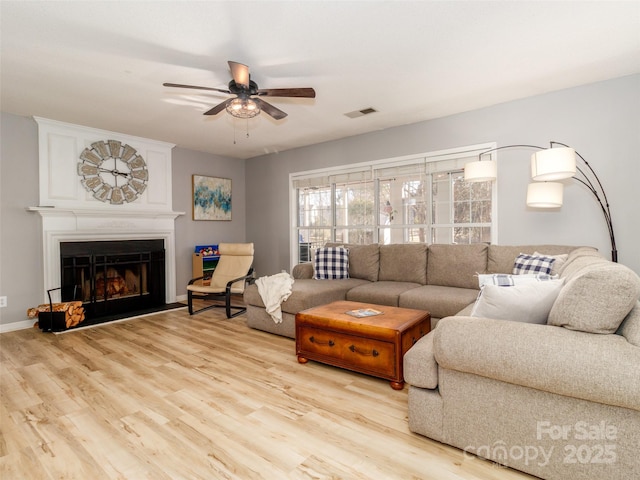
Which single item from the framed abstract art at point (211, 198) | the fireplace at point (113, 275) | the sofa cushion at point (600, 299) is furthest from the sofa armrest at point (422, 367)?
the framed abstract art at point (211, 198)

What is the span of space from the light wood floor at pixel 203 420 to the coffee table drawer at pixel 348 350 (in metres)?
0.12

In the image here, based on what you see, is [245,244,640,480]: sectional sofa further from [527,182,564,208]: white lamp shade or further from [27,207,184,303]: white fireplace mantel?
[27,207,184,303]: white fireplace mantel

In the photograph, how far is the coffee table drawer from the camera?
2467 mm

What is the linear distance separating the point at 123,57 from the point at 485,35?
2845 mm

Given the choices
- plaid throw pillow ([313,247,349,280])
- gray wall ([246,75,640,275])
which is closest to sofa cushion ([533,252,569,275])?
gray wall ([246,75,640,275])

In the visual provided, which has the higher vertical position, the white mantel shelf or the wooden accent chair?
the white mantel shelf

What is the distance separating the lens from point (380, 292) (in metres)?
3.67

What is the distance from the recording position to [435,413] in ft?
5.89

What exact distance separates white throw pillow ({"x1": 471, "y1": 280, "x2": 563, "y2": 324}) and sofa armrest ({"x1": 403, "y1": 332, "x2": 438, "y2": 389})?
37 centimetres

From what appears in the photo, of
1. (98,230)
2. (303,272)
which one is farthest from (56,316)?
(303,272)

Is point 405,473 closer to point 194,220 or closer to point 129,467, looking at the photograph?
point 129,467

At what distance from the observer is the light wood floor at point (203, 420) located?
1.65 m

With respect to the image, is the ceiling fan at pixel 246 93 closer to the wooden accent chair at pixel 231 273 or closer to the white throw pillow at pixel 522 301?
the white throw pillow at pixel 522 301

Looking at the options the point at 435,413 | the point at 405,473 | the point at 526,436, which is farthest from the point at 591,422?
the point at 405,473
